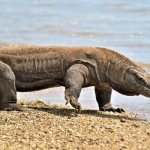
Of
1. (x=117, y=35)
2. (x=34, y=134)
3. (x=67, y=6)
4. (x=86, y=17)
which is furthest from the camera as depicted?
(x=67, y=6)

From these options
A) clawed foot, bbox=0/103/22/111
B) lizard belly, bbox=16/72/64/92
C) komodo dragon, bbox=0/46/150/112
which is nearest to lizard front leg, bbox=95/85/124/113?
komodo dragon, bbox=0/46/150/112

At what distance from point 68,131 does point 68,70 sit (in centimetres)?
179

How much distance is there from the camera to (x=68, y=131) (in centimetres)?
986

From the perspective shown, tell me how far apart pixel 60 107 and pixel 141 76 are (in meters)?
1.61

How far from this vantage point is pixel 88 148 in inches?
358

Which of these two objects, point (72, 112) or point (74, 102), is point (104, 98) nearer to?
point (72, 112)

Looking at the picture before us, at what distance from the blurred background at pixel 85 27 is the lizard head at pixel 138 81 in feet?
2.23

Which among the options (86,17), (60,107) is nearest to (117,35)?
(86,17)

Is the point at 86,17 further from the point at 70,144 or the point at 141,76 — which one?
the point at 70,144

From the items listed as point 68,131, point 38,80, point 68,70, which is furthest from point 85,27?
point 68,131

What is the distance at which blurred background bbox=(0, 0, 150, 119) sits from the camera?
14.1 m

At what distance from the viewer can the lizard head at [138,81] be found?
11.5 m

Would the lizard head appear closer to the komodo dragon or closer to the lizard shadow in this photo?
the komodo dragon

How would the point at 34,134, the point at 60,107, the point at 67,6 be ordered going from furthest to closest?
the point at 67,6 → the point at 60,107 → the point at 34,134
